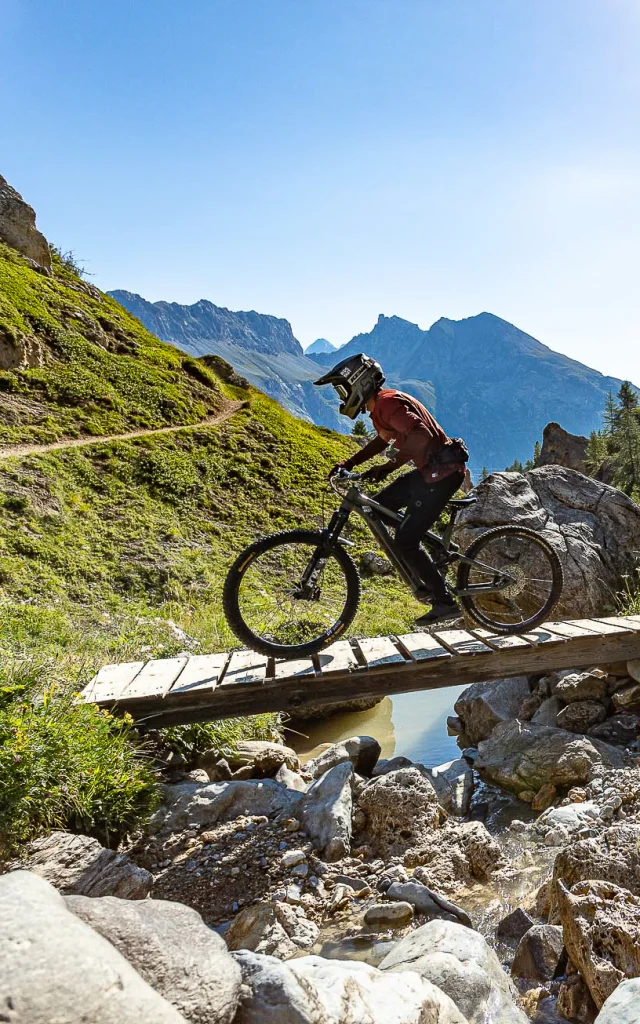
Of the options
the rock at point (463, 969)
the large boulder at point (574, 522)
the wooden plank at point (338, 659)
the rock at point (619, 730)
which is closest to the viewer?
the rock at point (463, 969)

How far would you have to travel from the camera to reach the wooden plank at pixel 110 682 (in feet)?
18.8

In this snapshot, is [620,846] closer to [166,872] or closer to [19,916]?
[166,872]

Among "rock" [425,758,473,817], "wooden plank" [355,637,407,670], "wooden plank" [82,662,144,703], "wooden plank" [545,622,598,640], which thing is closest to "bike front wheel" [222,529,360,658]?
"wooden plank" [355,637,407,670]

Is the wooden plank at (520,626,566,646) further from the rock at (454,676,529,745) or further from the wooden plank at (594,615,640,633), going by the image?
the rock at (454,676,529,745)

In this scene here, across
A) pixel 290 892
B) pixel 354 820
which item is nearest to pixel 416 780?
pixel 354 820

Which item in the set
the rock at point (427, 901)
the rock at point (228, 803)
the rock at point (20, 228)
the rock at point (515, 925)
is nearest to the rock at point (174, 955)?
→ the rock at point (427, 901)

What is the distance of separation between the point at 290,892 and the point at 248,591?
8.85ft

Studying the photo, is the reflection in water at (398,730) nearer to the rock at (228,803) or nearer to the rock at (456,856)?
the rock at (228,803)

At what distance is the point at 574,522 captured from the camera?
10.5m

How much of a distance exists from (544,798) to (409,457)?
3660 millimetres

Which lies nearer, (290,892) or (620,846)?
(620,846)

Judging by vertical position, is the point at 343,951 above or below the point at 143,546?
above

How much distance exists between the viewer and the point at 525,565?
6.99m

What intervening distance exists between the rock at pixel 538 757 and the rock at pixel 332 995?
13.5 ft
